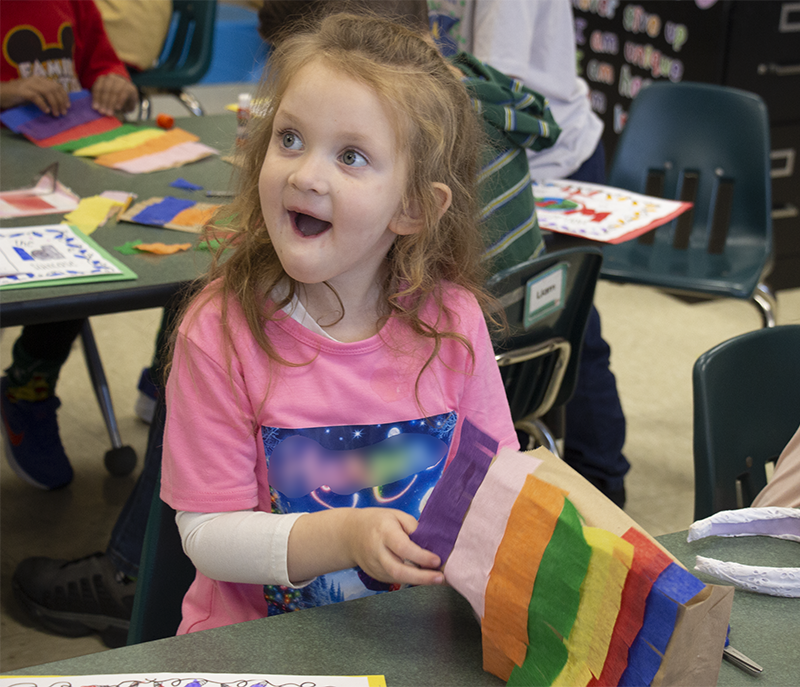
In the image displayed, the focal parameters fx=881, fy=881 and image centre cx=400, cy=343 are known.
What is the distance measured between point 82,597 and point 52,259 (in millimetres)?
579

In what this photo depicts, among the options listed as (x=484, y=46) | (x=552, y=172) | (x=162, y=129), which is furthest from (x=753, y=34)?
(x=162, y=129)

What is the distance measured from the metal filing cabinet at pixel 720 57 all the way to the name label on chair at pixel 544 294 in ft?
6.31

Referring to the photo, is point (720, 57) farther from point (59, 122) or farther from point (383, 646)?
point (383, 646)

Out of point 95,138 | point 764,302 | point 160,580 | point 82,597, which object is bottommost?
point 82,597

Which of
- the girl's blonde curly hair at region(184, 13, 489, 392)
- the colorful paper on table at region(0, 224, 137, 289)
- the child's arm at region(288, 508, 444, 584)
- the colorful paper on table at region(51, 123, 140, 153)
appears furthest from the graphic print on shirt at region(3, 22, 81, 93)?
the child's arm at region(288, 508, 444, 584)

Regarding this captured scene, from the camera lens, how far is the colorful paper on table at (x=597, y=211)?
1642 mm

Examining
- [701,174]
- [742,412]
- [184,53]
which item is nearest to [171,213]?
[742,412]

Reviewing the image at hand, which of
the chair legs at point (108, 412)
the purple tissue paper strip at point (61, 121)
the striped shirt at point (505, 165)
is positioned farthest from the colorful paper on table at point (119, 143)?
the striped shirt at point (505, 165)

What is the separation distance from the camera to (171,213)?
4.91 feet

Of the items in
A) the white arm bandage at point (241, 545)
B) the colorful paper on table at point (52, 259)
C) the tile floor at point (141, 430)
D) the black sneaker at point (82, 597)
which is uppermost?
the colorful paper on table at point (52, 259)

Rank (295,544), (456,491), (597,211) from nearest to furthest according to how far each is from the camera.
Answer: (456,491)
(295,544)
(597,211)

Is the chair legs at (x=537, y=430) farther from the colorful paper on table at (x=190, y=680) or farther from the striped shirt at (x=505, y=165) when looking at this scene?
the colorful paper on table at (x=190, y=680)

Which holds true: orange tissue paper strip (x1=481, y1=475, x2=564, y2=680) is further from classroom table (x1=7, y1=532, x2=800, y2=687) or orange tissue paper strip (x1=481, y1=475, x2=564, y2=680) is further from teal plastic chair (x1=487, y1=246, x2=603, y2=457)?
teal plastic chair (x1=487, y1=246, x2=603, y2=457)

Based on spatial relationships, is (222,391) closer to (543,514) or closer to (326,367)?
(326,367)
